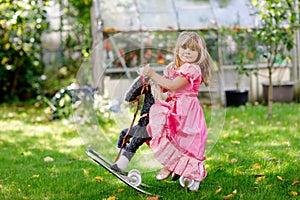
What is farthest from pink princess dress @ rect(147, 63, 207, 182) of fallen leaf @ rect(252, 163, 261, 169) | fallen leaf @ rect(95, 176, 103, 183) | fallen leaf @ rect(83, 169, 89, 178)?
fallen leaf @ rect(83, 169, 89, 178)

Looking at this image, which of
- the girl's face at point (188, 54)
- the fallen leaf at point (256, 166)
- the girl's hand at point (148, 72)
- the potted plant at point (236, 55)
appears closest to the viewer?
the girl's hand at point (148, 72)

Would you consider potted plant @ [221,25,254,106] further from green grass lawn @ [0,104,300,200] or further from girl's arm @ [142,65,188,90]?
girl's arm @ [142,65,188,90]

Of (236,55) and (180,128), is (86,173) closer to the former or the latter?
(180,128)

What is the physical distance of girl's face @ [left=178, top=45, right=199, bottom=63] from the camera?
12.7ft

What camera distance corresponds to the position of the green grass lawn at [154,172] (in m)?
4.07

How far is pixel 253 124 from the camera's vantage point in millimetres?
7387

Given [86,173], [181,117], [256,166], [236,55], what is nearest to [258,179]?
[256,166]

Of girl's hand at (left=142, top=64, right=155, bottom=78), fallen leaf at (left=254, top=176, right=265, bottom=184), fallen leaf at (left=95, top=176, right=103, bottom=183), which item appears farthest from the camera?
fallen leaf at (left=95, top=176, right=103, bottom=183)

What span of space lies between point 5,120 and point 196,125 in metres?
5.45

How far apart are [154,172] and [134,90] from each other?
0.67m

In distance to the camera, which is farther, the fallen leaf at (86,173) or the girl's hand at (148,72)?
the fallen leaf at (86,173)

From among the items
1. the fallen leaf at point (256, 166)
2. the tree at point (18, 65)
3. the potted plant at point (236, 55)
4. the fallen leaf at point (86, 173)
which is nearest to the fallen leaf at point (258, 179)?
the fallen leaf at point (256, 166)

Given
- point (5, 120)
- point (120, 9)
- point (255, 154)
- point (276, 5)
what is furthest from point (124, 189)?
point (120, 9)

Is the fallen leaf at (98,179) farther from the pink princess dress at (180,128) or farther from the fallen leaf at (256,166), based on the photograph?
the fallen leaf at (256,166)
